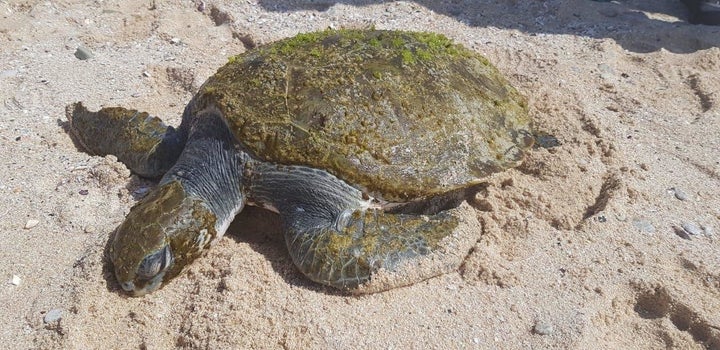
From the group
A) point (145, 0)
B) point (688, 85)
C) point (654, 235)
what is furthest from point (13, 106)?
point (688, 85)

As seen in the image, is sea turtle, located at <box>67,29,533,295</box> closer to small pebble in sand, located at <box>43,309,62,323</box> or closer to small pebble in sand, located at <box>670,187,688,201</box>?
small pebble in sand, located at <box>43,309,62,323</box>

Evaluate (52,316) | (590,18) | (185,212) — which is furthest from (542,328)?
(590,18)

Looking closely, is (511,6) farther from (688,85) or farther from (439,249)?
(439,249)

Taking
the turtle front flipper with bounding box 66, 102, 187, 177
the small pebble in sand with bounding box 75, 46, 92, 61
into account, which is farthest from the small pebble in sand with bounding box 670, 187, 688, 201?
the small pebble in sand with bounding box 75, 46, 92, 61

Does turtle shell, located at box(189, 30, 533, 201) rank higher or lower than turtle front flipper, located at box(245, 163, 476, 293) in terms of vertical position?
higher

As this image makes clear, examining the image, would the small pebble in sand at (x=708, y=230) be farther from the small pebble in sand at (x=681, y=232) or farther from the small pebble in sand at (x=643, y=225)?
the small pebble in sand at (x=643, y=225)

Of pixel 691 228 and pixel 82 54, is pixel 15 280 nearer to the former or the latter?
pixel 82 54
